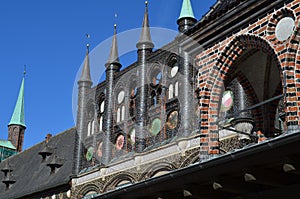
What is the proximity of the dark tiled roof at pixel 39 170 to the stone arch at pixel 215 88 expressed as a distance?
20.3 meters

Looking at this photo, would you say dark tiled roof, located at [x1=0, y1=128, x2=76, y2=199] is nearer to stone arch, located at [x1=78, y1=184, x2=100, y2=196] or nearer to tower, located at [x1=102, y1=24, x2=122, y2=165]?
stone arch, located at [x1=78, y1=184, x2=100, y2=196]

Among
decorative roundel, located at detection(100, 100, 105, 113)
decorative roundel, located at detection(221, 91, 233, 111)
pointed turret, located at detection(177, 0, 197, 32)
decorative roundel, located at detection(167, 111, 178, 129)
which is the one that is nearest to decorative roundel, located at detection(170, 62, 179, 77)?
pointed turret, located at detection(177, 0, 197, 32)

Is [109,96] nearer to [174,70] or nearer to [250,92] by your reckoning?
[174,70]

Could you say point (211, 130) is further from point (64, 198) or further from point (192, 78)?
point (64, 198)

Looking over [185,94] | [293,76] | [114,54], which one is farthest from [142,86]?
[293,76]

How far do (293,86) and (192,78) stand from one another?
13275 mm

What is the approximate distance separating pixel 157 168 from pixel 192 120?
247cm

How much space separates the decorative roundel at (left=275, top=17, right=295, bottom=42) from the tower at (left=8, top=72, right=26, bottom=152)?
163 feet

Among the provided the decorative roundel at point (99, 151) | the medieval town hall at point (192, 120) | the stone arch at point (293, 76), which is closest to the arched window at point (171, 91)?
the medieval town hall at point (192, 120)

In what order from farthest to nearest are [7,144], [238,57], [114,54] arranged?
[7,144], [114,54], [238,57]

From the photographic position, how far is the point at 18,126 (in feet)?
187

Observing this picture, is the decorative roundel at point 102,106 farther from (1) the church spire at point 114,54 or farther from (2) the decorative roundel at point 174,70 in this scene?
(2) the decorative roundel at point 174,70

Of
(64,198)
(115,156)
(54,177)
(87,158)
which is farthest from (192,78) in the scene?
(54,177)

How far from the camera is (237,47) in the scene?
31.2 feet
